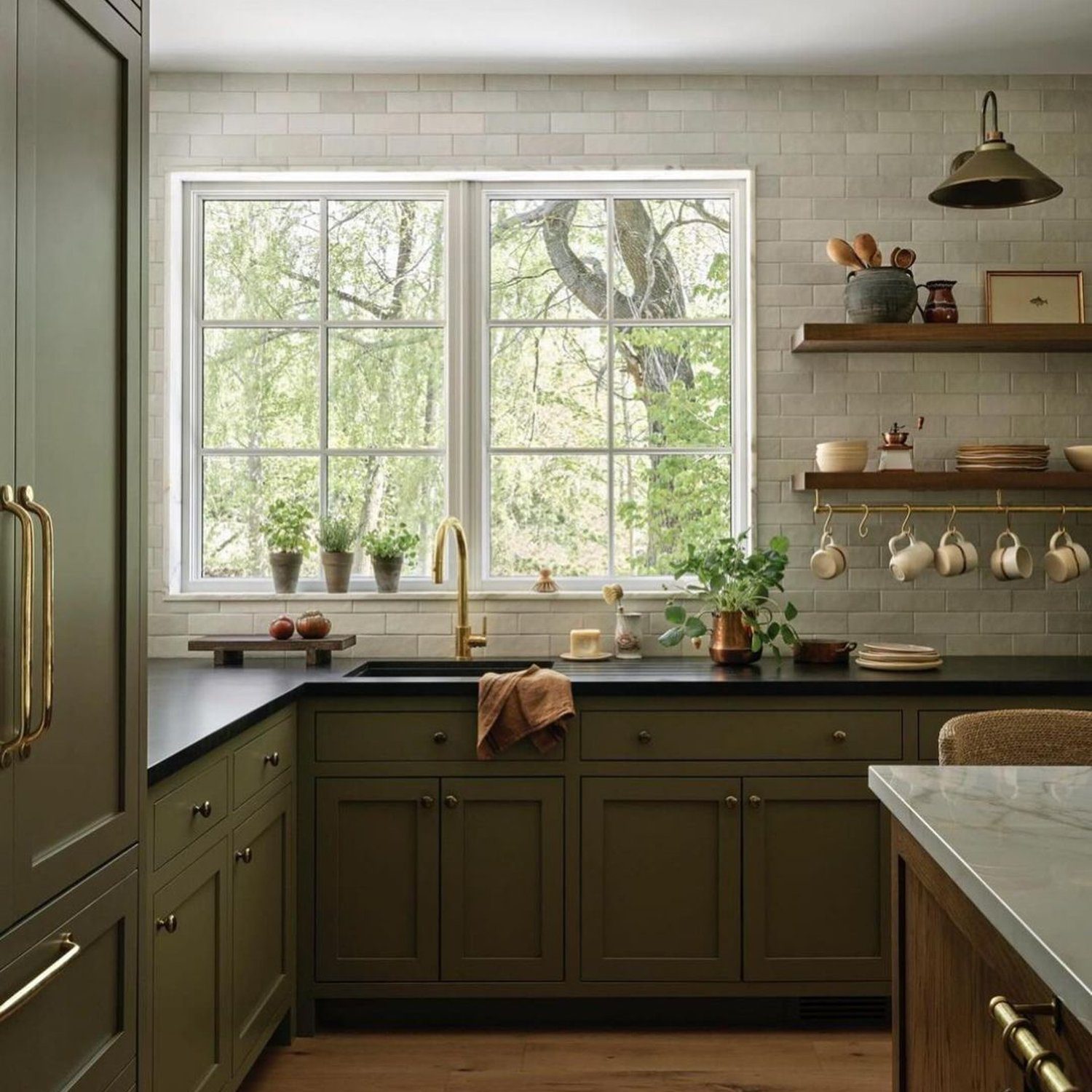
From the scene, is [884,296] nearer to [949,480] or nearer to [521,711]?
[949,480]

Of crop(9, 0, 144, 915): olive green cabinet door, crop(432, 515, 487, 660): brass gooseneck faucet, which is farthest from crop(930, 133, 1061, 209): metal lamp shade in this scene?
crop(9, 0, 144, 915): olive green cabinet door

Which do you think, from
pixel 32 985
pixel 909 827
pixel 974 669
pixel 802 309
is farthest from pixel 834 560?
pixel 32 985

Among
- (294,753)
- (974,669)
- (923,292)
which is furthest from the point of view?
(923,292)

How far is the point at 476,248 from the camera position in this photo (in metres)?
4.04

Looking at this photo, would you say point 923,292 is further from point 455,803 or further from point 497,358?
point 455,803

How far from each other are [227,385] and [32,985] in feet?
9.35

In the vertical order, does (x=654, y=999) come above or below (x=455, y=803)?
below

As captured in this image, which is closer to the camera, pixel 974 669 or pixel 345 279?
pixel 974 669

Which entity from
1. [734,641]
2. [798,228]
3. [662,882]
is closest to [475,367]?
[798,228]

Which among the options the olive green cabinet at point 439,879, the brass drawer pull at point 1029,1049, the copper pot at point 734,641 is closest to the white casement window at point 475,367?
the copper pot at point 734,641

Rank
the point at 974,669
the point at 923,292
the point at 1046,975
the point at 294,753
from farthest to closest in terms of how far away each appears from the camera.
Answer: the point at 923,292 → the point at 974,669 → the point at 294,753 → the point at 1046,975

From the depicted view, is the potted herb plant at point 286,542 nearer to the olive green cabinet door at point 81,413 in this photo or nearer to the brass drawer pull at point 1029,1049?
the olive green cabinet door at point 81,413

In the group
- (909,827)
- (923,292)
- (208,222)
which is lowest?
(909,827)

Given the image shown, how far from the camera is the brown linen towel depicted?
3135 millimetres
